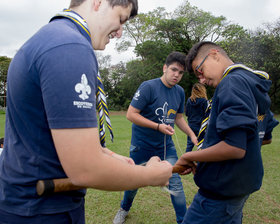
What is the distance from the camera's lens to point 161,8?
1871 inches

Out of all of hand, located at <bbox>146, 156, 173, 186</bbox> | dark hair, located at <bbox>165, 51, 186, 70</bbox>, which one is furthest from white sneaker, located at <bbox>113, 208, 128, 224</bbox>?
hand, located at <bbox>146, 156, 173, 186</bbox>

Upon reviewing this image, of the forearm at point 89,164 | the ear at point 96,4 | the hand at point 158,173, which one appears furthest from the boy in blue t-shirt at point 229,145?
the ear at point 96,4

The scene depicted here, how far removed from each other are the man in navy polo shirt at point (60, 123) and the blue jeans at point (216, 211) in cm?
114

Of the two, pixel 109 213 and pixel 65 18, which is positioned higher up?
pixel 65 18

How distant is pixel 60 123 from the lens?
1.03 meters

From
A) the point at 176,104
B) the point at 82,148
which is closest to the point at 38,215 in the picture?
Answer: the point at 82,148

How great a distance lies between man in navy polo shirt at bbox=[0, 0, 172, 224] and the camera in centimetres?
103

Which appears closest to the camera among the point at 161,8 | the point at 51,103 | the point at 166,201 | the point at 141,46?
the point at 51,103

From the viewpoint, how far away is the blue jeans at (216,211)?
89.2 inches

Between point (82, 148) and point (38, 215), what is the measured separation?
20.8 inches

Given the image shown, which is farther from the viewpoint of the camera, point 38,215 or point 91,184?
point 38,215

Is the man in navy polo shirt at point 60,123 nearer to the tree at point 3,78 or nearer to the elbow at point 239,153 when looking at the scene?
the elbow at point 239,153

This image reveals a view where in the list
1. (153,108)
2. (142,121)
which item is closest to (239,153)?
(142,121)

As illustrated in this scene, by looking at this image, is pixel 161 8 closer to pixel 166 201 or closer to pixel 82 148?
pixel 166 201
